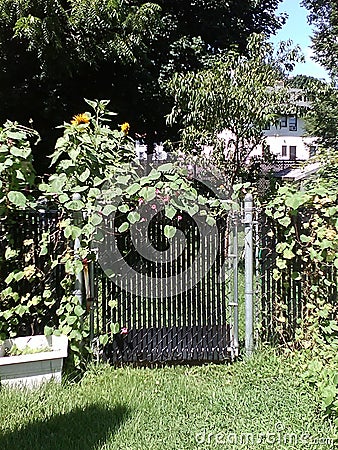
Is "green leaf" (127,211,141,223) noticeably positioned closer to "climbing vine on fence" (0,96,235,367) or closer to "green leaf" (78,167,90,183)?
"climbing vine on fence" (0,96,235,367)

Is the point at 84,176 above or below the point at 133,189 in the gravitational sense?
above

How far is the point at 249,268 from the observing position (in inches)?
135

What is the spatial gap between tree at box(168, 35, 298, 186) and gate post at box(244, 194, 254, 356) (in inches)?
186

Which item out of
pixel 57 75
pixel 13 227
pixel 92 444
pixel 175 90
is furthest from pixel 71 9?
pixel 92 444

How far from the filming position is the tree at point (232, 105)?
780 cm

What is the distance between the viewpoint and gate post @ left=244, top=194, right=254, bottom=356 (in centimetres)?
342

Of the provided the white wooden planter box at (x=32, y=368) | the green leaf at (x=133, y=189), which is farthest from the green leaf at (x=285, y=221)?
the white wooden planter box at (x=32, y=368)

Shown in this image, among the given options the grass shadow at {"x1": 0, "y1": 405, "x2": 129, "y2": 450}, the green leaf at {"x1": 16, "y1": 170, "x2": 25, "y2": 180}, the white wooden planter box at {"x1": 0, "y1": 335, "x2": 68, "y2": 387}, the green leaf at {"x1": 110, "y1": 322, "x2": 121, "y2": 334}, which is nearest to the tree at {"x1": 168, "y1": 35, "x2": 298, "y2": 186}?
the green leaf at {"x1": 16, "y1": 170, "x2": 25, "y2": 180}

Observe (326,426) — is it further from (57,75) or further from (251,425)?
(57,75)

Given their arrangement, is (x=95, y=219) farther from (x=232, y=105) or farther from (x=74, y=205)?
(x=232, y=105)

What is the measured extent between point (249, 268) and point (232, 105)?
16.1 ft

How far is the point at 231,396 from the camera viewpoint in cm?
296

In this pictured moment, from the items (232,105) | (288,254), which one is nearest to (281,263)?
(288,254)

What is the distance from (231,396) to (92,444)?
919mm
